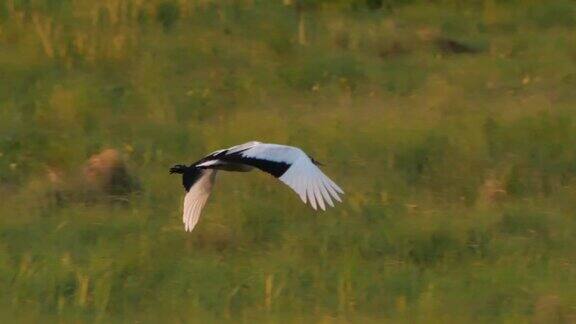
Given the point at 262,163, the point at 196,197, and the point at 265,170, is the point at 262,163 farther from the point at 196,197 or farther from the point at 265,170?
the point at 196,197

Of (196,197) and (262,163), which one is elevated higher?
(262,163)

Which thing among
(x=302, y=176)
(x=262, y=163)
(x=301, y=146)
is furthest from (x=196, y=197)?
(x=301, y=146)

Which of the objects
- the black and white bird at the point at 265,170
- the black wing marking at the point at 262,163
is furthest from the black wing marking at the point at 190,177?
the black wing marking at the point at 262,163

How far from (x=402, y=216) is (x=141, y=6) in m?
3.65

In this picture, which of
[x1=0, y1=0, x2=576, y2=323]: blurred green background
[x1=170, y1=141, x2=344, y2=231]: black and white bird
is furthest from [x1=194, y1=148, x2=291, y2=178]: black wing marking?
[x1=0, y1=0, x2=576, y2=323]: blurred green background

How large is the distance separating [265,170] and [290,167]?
11cm

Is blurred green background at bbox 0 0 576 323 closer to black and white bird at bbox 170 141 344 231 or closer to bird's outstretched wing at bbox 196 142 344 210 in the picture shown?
black and white bird at bbox 170 141 344 231

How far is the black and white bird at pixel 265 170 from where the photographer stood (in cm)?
601

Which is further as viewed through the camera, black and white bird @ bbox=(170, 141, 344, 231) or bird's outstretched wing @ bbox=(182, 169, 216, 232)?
Answer: bird's outstretched wing @ bbox=(182, 169, 216, 232)

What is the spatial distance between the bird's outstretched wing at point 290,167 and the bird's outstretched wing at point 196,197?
31 cm

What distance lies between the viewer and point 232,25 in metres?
9.89

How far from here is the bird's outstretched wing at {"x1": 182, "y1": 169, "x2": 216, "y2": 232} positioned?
6664 millimetres

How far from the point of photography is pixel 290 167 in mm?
6129

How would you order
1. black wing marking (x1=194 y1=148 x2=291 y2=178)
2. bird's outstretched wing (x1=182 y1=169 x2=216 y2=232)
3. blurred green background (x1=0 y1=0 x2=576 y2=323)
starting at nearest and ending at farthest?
blurred green background (x1=0 y1=0 x2=576 y2=323) → black wing marking (x1=194 y1=148 x2=291 y2=178) → bird's outstretched wing (x1=182 y1=169 x2=216 y2=232)
